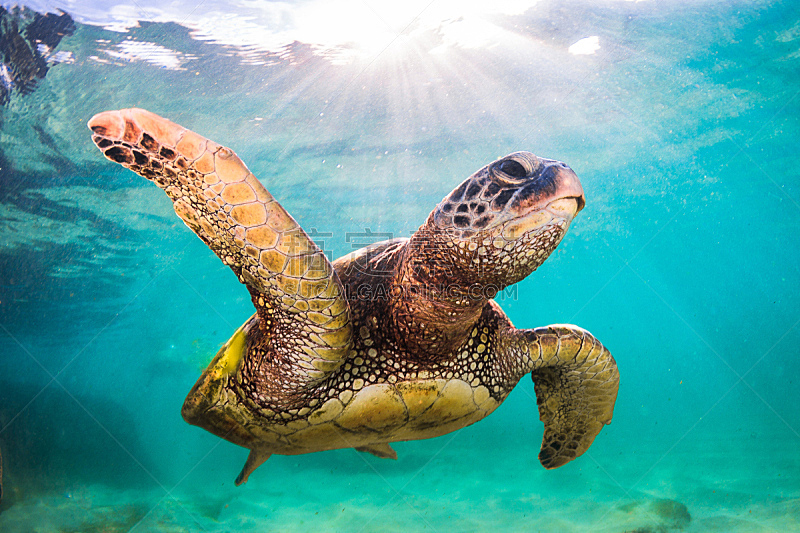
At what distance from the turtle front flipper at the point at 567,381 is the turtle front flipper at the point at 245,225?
145cm

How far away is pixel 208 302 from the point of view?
1988cm

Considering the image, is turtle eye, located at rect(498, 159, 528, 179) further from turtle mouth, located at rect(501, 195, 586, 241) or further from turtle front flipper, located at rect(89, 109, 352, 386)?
turtle front flipper, located at rect(89, 109, 352, 386)

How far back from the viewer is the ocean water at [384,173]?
7.45 meters

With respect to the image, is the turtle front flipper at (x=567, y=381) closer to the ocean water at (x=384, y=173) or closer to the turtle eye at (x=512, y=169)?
the turtle eye at (x=512, y=169)

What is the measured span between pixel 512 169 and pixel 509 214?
Answer: 197mm

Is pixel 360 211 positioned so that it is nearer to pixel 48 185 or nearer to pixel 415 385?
pixel 48 185

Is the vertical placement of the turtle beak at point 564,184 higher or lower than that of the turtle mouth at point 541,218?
higher

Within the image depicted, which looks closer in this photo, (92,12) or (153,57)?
(92,12)

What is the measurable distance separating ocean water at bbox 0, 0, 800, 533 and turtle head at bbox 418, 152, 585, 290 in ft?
5.35

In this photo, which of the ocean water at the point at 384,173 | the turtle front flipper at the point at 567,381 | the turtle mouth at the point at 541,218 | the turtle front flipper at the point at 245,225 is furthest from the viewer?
the ocean water at the point at 384,173

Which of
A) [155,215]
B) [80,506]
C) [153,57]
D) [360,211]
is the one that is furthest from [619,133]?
[80,506]

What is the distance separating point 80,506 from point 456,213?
57.2 ft

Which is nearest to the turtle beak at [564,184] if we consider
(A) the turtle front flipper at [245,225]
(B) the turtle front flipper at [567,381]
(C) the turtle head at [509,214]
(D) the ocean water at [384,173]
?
(C) the turtle head at [509,214]

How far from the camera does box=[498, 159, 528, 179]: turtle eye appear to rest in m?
1.63
